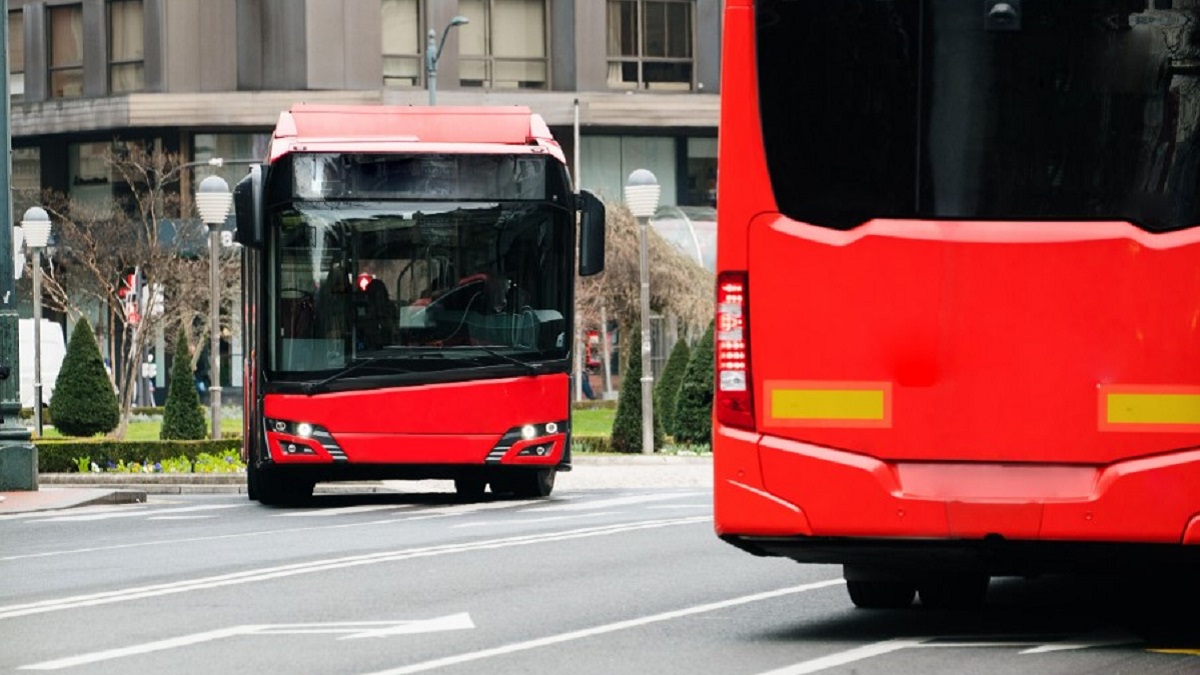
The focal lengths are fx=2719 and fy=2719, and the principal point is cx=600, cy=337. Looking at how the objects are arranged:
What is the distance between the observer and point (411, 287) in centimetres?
2281

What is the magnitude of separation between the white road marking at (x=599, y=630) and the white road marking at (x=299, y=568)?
3062 millimetres

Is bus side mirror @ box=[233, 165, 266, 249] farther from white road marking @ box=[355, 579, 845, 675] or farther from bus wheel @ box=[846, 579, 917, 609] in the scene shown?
bus wheel @ box=[846, 579, 917, 609]

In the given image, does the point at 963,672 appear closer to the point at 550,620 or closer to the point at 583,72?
the point at 550,620

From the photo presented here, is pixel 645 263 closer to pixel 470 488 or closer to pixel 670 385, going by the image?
pixel 670 385

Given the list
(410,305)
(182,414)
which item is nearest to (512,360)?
(410,305)

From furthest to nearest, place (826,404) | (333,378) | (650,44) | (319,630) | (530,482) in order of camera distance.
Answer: (650,44) → (530,482) → (333,378) → (319,630) → (826,404)

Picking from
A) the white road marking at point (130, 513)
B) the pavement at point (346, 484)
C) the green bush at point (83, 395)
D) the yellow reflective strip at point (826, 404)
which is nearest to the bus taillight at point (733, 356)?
the yellow reflective strip at point (826, 404)

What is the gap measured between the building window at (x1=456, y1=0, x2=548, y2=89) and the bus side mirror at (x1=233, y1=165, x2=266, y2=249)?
5307 centimetres

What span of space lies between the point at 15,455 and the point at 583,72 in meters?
50.4

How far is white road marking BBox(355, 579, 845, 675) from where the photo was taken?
430 inches

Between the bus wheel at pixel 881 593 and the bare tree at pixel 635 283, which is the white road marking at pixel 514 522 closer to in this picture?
the bus wheel at pixel 881 593

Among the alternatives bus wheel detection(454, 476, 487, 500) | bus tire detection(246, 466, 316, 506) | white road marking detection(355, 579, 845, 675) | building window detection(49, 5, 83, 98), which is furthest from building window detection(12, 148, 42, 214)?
white road marking detection(355, 579, 845, 675)

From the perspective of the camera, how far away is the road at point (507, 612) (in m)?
11.0

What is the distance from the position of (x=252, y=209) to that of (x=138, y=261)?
41.0 meters
